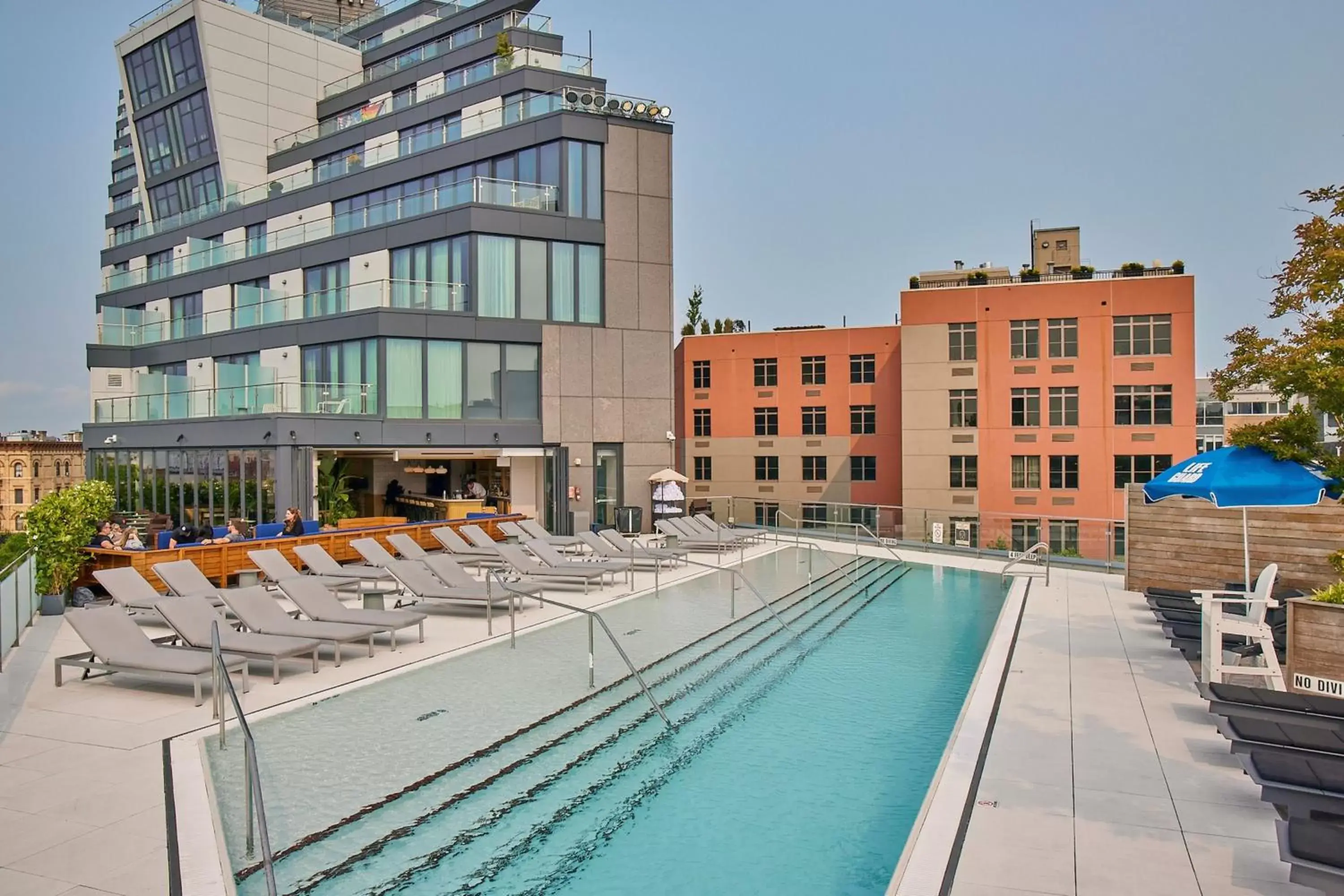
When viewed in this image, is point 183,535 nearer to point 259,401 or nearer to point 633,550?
point 259,401

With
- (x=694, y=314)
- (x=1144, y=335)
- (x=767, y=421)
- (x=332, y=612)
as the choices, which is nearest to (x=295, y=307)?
(x=332, y=612)

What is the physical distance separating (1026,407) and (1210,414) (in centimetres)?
3975

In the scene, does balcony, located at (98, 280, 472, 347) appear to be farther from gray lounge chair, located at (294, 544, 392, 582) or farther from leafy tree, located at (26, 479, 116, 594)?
leafy tree, located at (26, 479, 116, 594)

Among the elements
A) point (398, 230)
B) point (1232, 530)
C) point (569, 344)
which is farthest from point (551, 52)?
point (1232, 530)

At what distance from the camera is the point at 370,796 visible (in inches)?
246

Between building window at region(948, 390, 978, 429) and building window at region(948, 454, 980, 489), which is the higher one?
building window at region(948, 390, 978, 429)

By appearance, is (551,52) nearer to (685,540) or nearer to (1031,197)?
(685,540)

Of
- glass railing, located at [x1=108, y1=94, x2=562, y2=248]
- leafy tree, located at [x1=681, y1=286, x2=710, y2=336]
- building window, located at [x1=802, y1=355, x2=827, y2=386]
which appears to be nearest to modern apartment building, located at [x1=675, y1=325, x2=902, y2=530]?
building window, located at [x1=802, y1=355, x2=827, y2=386]

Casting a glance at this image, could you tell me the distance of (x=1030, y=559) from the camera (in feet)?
60.0

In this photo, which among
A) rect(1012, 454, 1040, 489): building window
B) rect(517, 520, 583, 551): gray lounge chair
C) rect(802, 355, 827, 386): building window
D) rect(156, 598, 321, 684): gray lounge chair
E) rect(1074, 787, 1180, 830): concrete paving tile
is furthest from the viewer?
rect(802, 355, 827, 386): building window

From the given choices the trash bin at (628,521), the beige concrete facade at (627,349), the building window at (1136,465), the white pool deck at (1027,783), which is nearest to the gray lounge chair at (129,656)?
the white pool deck at (1027,783)

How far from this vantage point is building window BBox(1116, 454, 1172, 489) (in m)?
36.3

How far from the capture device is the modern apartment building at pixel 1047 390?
36.4 metres

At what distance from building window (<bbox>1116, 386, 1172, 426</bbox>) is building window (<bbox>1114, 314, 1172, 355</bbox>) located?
4.87ft
